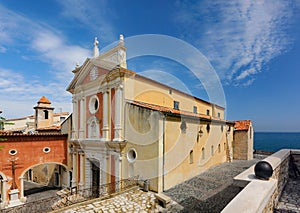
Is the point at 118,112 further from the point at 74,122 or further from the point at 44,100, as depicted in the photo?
the point at 44,100

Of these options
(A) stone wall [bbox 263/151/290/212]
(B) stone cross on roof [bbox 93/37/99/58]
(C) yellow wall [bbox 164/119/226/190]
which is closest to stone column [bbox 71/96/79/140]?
(B) stone cross on roof [bbox 93/37/99/58]

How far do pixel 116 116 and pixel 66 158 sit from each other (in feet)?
29.6

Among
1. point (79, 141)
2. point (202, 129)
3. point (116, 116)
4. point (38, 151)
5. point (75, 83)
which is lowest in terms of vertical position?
point (38, 151)

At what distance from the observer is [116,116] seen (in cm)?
1226

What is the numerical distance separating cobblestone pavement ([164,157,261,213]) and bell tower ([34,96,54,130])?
2175 centimetres

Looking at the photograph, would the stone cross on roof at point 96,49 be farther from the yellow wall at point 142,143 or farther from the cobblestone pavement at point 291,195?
the cobblestone pavement at point 291,195

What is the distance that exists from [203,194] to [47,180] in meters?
19.9

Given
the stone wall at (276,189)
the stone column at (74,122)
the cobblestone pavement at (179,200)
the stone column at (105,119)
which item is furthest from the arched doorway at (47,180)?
the stone wall at (276,189)

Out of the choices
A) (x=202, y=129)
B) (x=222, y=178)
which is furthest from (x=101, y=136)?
(x=222, y=178)

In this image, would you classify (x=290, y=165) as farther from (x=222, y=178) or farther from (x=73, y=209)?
(x=73, y=209)

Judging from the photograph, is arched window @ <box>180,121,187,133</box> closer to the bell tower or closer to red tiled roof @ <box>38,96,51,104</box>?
→ the bell tower

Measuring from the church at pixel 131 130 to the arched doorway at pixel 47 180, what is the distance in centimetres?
352

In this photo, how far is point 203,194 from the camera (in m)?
9.32

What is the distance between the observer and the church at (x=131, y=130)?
1010 cm
